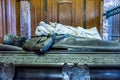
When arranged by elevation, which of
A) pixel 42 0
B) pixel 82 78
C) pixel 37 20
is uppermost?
pixel 42 0

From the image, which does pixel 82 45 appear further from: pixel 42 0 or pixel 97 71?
pixel 42 0

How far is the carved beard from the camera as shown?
141cm

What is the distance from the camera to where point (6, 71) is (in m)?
1.43

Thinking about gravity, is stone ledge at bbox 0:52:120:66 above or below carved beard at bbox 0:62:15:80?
above

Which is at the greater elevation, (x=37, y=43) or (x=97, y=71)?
(x=37, y=43)

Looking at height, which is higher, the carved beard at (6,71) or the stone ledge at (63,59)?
the stone ledge at (63,59)

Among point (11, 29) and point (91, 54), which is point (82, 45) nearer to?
point (91, 54)

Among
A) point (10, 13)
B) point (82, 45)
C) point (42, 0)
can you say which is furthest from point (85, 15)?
point (82, 45)

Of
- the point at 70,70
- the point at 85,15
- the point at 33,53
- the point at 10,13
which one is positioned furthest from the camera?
the point at 85,15

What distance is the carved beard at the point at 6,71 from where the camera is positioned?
1413mm

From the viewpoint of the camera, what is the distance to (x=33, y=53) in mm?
1515

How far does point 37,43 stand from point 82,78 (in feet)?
1.36

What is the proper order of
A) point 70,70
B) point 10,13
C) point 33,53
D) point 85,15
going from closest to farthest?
1. point 70,70
2. point 33,53
3. point 10,13
4. point 85,15

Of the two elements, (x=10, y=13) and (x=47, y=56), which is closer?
(x=47, y=56)
